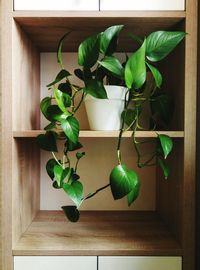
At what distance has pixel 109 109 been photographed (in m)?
0.99

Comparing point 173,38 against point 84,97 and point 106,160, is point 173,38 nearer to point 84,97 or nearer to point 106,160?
point 84,97

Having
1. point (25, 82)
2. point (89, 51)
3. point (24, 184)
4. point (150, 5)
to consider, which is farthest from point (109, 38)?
point (24, 184)

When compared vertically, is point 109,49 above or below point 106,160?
above

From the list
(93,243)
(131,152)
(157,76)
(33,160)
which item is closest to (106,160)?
(131,152)

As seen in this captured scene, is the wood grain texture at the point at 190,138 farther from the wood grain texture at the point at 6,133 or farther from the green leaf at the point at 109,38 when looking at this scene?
the wood grain texture at the point at 6,133

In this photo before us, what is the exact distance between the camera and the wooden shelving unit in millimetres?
963

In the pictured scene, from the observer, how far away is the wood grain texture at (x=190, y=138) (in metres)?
0.96

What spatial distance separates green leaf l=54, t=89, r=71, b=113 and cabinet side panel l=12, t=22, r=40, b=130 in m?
0.16

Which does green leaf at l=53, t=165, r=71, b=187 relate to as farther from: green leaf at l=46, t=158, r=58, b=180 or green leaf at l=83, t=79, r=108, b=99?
green leaf at l=83, t=79, r=108, b=99

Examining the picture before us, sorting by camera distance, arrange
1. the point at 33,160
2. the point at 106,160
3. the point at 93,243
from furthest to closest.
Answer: the point at 106,160 < the point at 33,160 < the point at 93,243

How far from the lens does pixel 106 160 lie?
1.44m

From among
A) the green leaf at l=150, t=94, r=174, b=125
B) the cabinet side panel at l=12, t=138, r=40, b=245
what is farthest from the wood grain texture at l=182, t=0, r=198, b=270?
the cabinet side panel at l=12, t=138, r=40, b=245

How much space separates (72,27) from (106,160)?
65 cm

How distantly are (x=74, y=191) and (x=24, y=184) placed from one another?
28 cm
